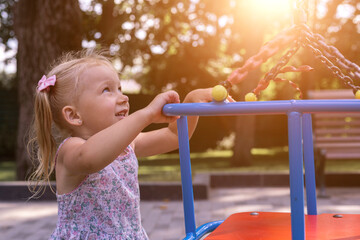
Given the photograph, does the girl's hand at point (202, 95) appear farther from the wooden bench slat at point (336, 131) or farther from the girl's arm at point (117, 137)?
the wooden bench slat at point (336, 131)

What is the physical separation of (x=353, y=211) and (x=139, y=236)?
338cm

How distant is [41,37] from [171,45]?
5.79 m

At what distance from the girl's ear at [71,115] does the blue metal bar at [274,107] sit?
22.7 inches

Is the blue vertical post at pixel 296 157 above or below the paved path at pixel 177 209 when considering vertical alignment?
above

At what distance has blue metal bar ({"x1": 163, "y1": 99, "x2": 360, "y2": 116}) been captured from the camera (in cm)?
116

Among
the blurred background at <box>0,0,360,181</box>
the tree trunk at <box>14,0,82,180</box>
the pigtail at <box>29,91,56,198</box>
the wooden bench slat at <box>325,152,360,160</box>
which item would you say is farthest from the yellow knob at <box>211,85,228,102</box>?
the tree trunk at <box>14,0,82,180</box>

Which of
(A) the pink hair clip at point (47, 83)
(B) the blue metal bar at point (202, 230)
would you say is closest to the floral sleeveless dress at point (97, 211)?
(B) the blue metal bar at point (202, 230)

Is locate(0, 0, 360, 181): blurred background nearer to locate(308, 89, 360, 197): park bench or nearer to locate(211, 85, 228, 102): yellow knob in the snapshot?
locate(308, 89, 360, 197): park bench

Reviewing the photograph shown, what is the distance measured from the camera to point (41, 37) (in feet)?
20.3

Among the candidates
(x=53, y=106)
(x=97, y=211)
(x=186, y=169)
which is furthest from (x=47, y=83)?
(x=186, y=169)

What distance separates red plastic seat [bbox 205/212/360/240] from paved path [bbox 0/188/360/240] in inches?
80.3

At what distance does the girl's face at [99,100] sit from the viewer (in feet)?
5.62

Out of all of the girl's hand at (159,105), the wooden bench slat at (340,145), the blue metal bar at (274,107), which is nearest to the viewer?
the blue metal bar at (274,107)

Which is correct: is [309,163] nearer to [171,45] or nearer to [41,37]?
[41,37]
